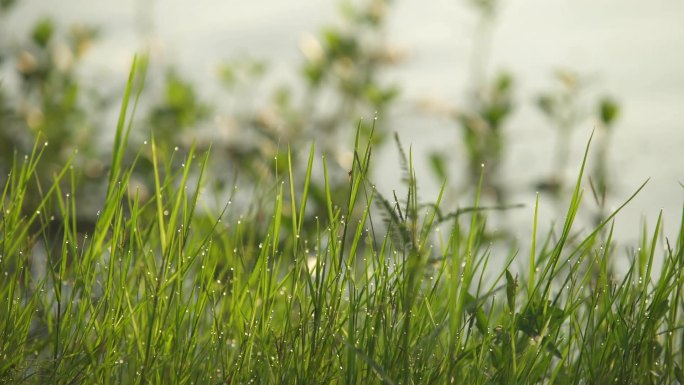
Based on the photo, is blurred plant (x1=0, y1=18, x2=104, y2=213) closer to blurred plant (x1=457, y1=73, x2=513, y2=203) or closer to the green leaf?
the green leaf

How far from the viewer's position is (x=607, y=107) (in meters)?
2.88

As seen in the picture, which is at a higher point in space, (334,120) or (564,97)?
(564,97)

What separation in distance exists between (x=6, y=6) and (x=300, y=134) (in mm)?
1036

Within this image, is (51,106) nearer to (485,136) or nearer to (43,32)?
(43,32)

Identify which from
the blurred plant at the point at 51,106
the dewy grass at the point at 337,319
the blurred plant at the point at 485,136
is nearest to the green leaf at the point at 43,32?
the blurred plant at the point at 51,106

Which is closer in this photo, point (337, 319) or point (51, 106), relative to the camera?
point (337, 319)

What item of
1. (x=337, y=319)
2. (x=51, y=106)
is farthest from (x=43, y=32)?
(x=337, y=319)

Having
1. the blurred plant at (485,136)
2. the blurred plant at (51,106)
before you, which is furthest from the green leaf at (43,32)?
the blurred plant at (485,136)

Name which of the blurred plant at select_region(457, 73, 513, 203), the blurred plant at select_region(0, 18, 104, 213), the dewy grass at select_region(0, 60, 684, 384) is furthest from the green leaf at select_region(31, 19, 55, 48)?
the dewy grass at select_region(0, 60, 684, 384)

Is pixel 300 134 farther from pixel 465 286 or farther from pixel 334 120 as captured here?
Result: pixel 465 286

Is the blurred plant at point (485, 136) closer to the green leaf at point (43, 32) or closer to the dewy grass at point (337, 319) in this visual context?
the green leaf at point (43, 32)

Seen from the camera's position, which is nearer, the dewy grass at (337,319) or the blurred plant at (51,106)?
the dewy grass at (337,319)

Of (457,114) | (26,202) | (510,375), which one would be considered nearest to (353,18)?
(457,114)

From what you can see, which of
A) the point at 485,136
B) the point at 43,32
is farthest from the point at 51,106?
the point at 485,136
